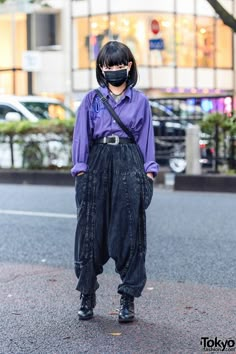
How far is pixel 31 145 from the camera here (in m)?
15.2

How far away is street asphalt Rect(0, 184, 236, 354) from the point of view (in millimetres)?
4254

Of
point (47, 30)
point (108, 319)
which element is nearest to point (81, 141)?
point (108, 319)

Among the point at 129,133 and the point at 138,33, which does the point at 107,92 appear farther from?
the point at 138,33

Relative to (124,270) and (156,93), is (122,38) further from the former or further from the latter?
(124,270)

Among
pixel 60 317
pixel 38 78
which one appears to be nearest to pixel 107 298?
pixel 60 317

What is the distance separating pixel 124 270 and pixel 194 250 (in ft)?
9.75

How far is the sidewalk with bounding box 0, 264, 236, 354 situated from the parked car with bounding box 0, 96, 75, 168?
29.7ft

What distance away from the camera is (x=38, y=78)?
3559 centimetres

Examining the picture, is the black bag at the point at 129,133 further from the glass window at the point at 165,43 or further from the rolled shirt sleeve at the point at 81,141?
the glass window at the point at 165,43

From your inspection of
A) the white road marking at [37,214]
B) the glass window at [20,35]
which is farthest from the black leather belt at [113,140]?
the glass window at [20,35]

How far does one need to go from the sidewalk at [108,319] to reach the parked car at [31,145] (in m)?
9.05

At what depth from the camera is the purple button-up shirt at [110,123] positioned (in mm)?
4484

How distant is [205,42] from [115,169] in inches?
1217

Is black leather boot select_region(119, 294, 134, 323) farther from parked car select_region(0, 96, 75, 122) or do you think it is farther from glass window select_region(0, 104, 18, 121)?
glass window select_region(0, 104, 18, 121)
